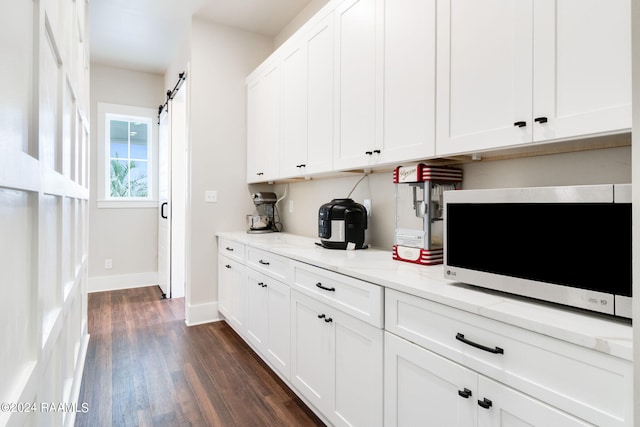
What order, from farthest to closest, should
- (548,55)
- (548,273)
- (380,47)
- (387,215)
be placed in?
(387,215)
(380,47)
(548,55)
(548,273)

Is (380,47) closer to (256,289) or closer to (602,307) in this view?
(602,307)

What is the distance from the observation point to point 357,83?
77.9 inches

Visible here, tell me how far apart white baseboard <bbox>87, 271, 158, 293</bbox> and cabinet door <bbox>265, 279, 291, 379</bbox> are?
3.23 m

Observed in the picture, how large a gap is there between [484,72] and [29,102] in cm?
138

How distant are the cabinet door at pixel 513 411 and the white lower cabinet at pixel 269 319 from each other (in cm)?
124

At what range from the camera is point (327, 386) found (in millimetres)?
Result: 1677

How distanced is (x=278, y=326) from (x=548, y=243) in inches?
63.4

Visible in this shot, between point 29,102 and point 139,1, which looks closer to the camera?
point 29,102

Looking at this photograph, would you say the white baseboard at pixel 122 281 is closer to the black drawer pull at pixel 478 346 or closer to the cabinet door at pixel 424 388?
the cabinet door at pixel 424 388

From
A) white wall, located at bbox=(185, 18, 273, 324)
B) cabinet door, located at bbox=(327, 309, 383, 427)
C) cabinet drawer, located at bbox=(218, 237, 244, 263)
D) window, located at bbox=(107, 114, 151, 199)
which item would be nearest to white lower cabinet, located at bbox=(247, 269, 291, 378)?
cabinet drawer, located at bbox=(218, 237, 244, 263)

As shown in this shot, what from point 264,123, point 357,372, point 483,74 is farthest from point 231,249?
point 483,74

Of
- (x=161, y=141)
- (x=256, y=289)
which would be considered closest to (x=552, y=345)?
(x=256, y=289)

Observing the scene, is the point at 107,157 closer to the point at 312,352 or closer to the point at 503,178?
the point at 312,352

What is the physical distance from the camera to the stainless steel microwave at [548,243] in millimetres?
824
